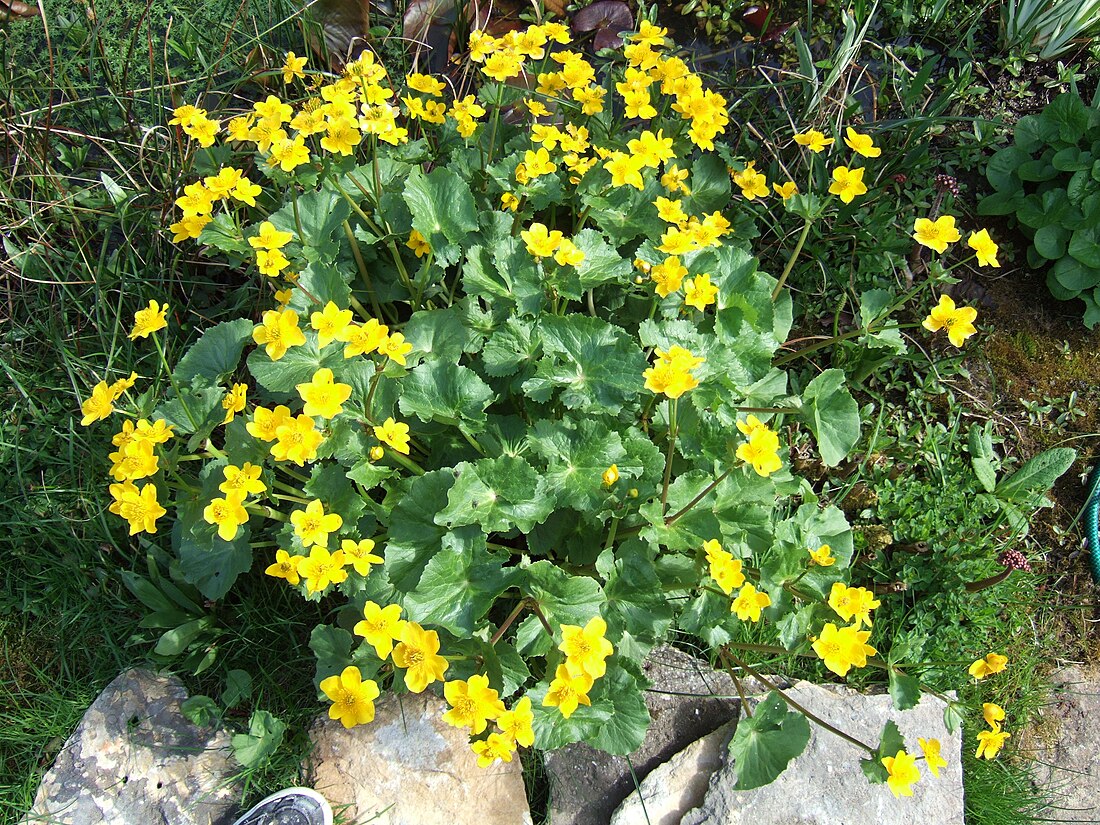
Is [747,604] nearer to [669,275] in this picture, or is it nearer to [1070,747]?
[669,275]

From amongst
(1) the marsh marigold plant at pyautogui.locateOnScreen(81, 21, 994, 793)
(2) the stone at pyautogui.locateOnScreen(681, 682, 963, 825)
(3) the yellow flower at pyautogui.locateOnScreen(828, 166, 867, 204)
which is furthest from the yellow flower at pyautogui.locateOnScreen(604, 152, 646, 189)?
(2) the stone at pyautogui.locateOnScreen(681, 682, 963, 825)

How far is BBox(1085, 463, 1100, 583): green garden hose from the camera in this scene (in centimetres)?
294

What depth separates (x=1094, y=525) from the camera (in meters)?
2.94

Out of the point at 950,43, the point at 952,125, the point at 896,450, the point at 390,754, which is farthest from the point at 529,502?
the point at 950,43

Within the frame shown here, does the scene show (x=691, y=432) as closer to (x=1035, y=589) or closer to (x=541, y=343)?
(x=541, y=343)

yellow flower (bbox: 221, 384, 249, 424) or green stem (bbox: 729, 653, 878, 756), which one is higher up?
yellow flower (bbox: 221, 384, 249, 424)

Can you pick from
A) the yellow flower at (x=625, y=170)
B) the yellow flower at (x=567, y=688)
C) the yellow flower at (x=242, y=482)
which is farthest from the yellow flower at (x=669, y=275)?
the yellow flower at (x=242, y=482)

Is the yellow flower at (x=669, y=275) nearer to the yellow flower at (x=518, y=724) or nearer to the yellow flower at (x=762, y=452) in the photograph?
the yellow flower at (x=762, y=452)

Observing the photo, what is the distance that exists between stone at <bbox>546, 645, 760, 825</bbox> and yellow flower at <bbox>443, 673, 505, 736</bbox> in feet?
2.56

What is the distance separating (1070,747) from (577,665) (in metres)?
2.09

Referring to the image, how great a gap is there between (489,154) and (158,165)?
1.46 m

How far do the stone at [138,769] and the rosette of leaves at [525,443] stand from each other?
1.64 feet

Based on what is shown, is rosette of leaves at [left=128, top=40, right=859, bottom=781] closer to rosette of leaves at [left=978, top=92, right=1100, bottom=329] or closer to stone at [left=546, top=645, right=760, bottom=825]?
stone at [left=546, top=645, right=760, bottom=825]

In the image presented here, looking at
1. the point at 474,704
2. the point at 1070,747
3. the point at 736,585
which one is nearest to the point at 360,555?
the point at 474,704
